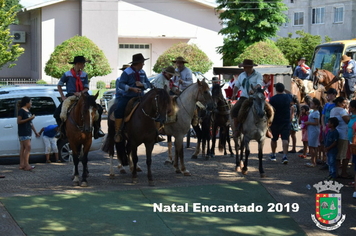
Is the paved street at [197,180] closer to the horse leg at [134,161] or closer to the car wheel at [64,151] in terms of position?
the horse leg at [134,161]

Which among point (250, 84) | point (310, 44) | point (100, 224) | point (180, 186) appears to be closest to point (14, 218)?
point (100, 224)

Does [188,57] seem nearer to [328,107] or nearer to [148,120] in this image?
[328,107]

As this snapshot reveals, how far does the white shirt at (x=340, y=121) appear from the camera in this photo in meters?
11.2

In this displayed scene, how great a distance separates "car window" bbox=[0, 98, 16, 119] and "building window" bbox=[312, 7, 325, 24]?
39.2 meters

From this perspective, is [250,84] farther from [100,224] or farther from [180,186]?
[100,224]

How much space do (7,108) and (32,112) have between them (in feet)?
2.29

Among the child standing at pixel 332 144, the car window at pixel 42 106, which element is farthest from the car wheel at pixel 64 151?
the child standing at pixel 332 144

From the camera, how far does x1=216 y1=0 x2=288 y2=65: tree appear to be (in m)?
37.1

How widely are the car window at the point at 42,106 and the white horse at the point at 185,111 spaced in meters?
3.87

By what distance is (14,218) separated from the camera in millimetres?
8664

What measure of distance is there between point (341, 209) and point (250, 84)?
13.4 feet

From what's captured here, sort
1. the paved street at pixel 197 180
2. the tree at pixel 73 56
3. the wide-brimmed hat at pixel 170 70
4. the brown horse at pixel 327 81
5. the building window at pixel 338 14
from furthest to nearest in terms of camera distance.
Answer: the building window at pixel 338 14 < the tree at pixel 73 56 < the brown horse at pixel 327 81 < the wide-brimmed hat at pixel 170 70 < the paved street at pixel 197 180

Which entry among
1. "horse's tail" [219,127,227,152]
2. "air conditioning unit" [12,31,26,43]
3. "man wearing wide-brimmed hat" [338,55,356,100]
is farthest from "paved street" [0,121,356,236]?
"air conditioning unit" [12,31,26,43]

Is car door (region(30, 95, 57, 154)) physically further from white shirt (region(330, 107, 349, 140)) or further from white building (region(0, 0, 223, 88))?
white building (region(0, 0, 223, 88))
